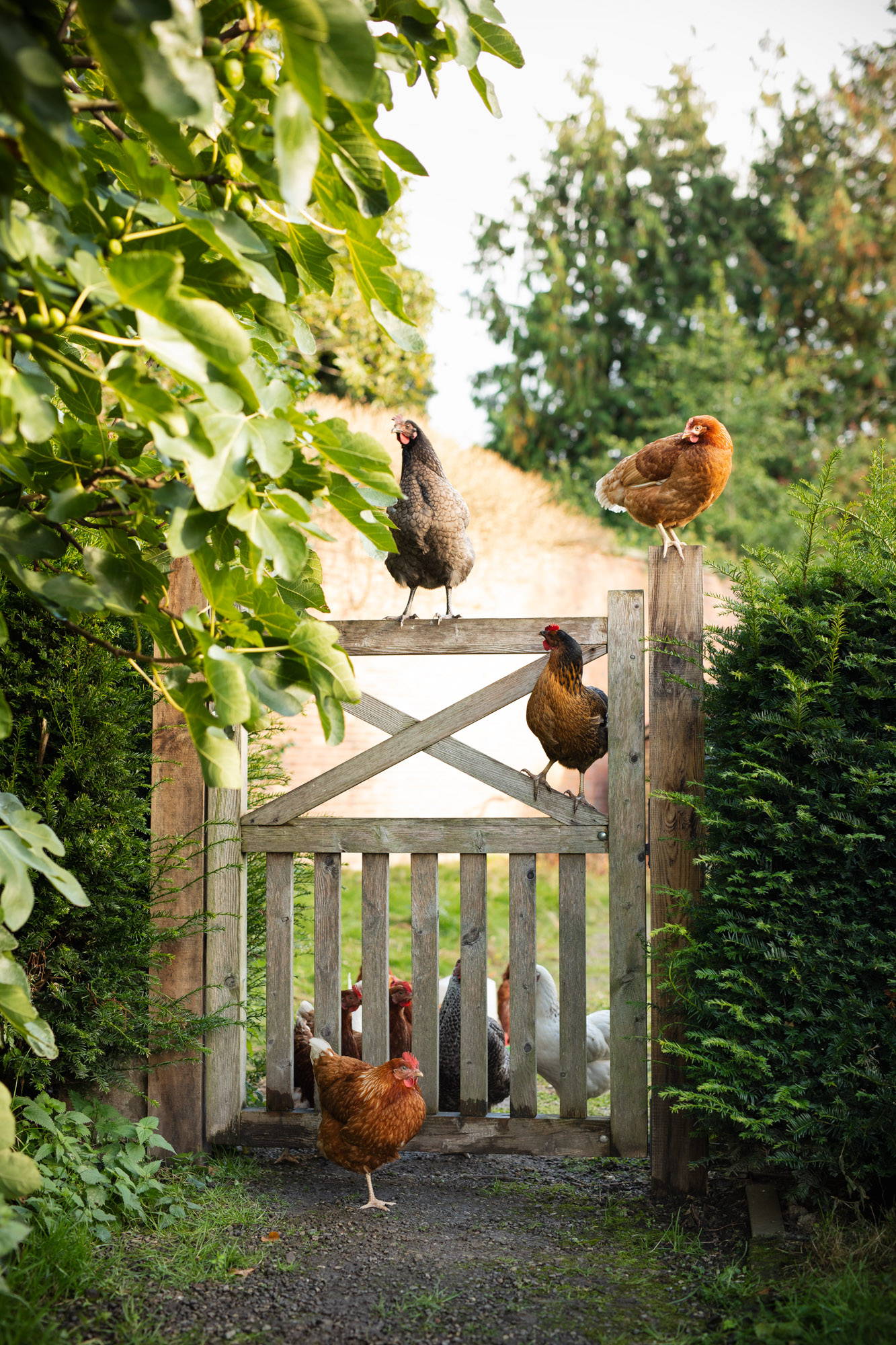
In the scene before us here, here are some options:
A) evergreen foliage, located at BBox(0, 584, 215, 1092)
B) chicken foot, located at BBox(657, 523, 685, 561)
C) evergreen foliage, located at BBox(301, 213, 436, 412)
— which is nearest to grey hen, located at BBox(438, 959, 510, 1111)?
evergreen foliage, located at BBox(0, 584, 215, 1092)

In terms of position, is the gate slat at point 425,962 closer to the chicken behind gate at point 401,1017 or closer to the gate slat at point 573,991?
the gate slat at point 573,991

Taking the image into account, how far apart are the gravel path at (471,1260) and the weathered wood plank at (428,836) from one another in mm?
1013

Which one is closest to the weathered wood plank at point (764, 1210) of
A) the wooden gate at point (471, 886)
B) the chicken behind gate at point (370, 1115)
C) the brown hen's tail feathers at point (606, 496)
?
the wooden gate at point (471, 886)

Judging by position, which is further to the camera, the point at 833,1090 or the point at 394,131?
the point at 394,131

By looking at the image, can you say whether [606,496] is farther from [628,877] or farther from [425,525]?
[628,877]

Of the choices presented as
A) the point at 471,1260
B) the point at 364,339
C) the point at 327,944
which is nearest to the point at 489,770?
the point at 327,944

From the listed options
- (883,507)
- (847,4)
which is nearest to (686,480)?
(883,507)

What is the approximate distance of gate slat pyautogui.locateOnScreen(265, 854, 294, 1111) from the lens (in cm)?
325

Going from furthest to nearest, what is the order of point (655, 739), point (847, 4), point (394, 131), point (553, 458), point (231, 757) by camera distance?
point (553, 458) → point (847, 4) → point (394, 131) → point (655, 739) → point (231, 757)

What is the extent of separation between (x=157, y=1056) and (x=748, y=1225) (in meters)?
1.80

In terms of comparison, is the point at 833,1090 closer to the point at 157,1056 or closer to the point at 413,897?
the point at 413,897

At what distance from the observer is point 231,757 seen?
1480mm

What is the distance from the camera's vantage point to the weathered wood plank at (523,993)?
3145 mm

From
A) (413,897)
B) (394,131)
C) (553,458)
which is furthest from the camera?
(553,458)
